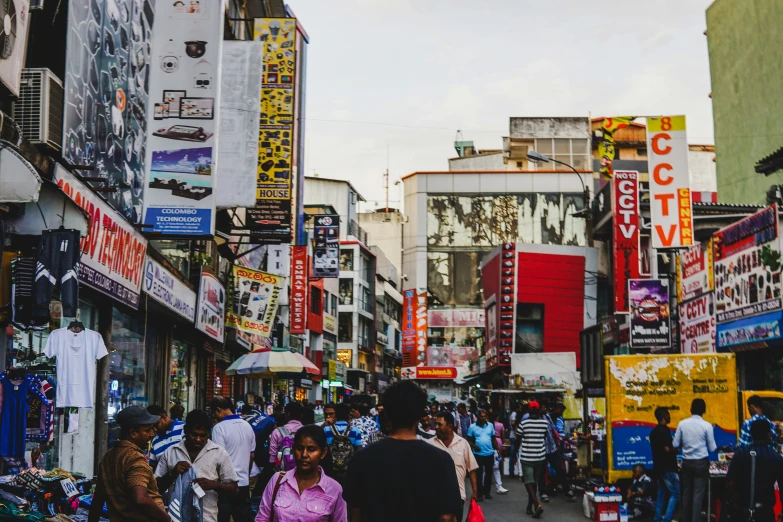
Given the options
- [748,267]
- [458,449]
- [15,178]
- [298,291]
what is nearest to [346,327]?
[298,291]

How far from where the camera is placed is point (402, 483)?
467 centimetres

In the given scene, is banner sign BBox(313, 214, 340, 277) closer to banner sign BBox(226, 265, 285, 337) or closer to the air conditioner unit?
banner sign BBox(226, 265, 285, 337)

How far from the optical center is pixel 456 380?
229 feet

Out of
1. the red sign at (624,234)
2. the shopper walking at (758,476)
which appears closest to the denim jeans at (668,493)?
the shopper walking at (758,476)

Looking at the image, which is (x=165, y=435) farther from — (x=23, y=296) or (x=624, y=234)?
(x=624, y=234)

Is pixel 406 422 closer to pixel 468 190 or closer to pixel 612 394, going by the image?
pixel 612 394

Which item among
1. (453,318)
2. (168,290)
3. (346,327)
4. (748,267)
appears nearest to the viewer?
(168,290)

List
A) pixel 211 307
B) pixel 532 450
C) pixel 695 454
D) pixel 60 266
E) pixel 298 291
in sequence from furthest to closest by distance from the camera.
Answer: pixel 298 291, pixel 211 307, pixel 532 450, pixel 695 454, pixel 60 266

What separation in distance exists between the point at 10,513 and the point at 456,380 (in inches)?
2456

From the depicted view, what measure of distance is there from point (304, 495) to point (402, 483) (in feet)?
4.48

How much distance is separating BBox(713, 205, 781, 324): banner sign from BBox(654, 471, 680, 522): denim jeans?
7.60 m

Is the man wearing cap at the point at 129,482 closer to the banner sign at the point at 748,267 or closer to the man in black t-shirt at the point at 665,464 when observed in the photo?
the man in black t-shirt at the point at 665,464

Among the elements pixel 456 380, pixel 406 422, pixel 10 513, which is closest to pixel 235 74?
pixel 10 513

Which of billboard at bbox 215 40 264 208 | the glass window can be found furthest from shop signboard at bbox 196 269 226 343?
the glass window
